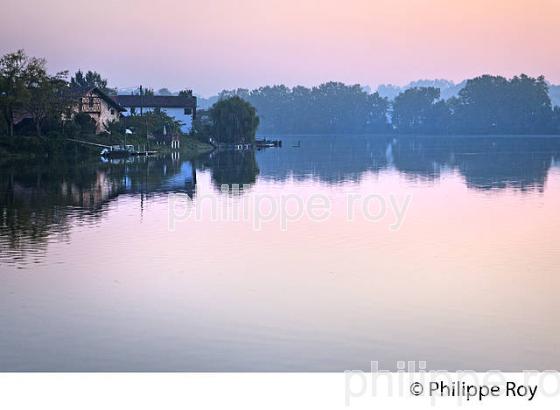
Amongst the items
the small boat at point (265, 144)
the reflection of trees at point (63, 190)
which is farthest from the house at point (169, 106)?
the reflection of trees at point (63, 190)

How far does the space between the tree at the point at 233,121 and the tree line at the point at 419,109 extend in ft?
243

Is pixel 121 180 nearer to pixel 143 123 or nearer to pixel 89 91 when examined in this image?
pixel 89 91

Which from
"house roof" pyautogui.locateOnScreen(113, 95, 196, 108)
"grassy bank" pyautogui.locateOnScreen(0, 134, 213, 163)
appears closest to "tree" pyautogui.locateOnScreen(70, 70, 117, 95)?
"house roof" pyautogui.locateOnScreen(113, 95, 196, 108)

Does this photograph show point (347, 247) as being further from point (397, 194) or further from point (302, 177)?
point (302, 177)

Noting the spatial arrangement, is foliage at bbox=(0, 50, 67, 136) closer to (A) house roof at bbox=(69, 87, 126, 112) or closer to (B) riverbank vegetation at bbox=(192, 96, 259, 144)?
(A) house roof at bbox=(69, 87, 126, 112)

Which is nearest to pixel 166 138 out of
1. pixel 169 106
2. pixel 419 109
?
pixel 169 106

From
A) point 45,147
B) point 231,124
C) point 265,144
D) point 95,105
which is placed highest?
point 95,105

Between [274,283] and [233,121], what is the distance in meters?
61.3

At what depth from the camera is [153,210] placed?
2328 cm

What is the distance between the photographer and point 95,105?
5916cm

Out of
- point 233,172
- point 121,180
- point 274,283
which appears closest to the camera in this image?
point 274,283

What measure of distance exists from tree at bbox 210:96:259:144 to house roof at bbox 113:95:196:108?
10.6ft

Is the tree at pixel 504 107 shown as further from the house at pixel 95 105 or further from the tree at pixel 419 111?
the house at pixel 95 105
